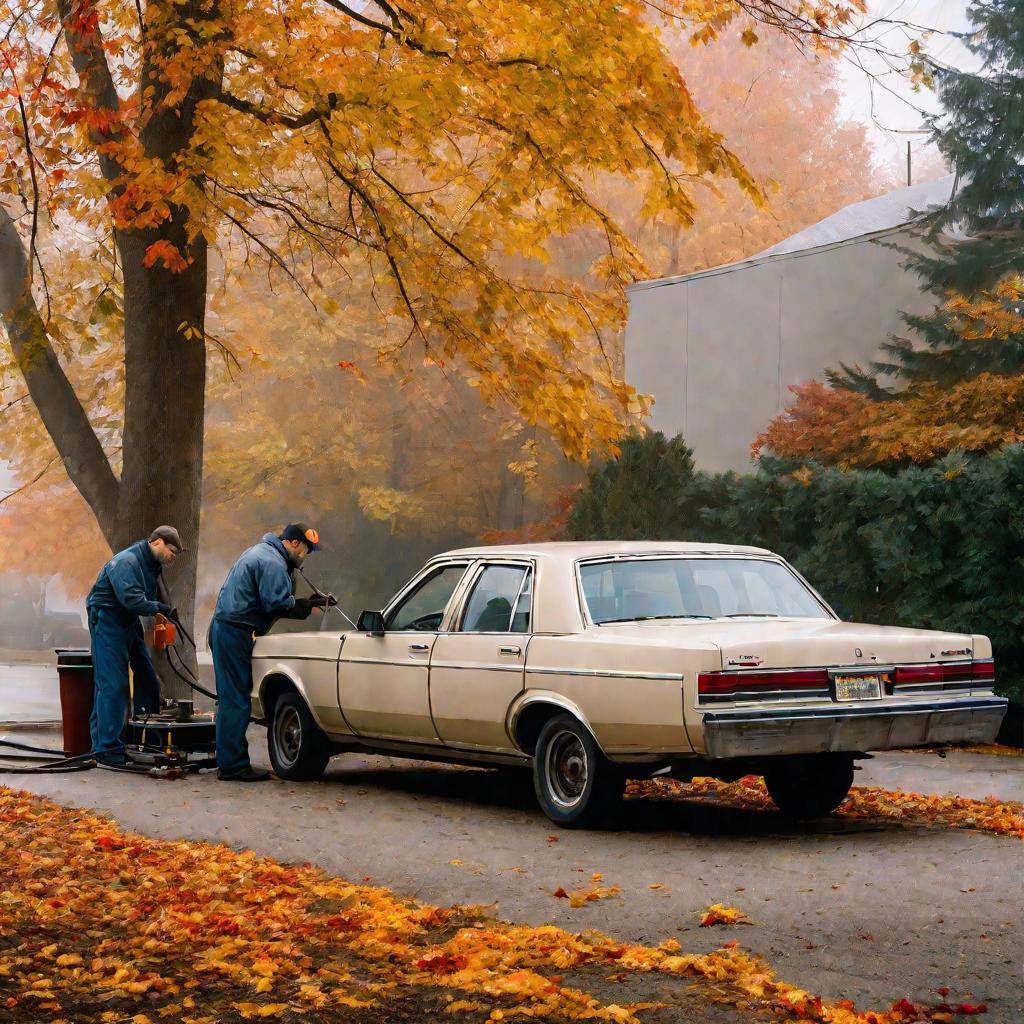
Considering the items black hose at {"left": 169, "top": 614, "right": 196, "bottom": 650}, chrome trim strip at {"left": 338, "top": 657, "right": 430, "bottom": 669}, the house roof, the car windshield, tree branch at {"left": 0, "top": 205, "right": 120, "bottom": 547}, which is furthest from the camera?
the house roof

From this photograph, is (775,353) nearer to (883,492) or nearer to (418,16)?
(883,492)

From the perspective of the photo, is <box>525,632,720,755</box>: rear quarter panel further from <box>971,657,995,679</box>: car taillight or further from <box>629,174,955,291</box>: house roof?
<box>629,174,955,291</box>: house roof

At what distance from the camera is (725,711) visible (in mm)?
8719

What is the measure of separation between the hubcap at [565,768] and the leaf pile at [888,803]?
1.82 metres

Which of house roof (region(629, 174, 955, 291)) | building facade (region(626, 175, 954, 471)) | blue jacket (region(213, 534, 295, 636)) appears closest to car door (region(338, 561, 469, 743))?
blue jacket (region(213, 534, 295, 636))

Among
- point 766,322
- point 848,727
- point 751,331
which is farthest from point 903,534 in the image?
point 751,331

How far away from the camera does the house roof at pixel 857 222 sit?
25562 millimetres

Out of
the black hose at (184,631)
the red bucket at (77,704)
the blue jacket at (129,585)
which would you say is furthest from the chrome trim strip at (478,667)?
the red bucket at (77,704)

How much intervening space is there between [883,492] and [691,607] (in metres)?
7.54

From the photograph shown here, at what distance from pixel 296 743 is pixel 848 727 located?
5.04 metres

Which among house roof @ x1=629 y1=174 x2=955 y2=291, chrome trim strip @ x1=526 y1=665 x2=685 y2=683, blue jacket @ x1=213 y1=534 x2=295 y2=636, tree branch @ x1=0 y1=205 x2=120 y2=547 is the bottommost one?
chrome trim strip @ x1=526 y1=665 x2=685 y2=683

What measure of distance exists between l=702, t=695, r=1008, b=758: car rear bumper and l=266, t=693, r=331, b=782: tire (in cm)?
440

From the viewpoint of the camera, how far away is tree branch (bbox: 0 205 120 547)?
1603cm

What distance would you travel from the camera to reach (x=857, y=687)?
9.11m
